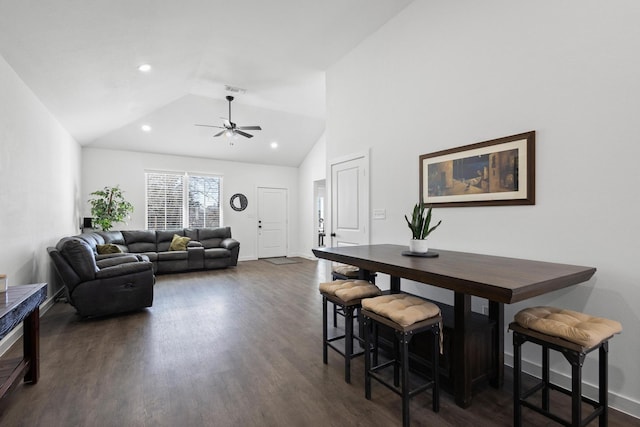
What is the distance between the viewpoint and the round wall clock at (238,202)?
816 cm

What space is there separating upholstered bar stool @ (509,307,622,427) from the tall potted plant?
273 inches

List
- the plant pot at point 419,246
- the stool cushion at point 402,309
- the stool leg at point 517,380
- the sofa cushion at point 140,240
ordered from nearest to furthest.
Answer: the stool leg at point 517,380, the stool cushion at point 402,309, the plant pot at point 419,246, the sofa cushion at point 140,240

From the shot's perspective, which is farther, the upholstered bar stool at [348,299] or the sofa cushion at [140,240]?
the sofa cushion at [140,240]

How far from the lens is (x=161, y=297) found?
4562 millimetres

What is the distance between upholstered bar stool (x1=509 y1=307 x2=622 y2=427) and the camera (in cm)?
140

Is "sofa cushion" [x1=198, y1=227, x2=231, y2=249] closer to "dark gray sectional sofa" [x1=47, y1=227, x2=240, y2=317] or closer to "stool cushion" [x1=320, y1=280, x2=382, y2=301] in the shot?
"dark gray sectional sofa" [x1=47, y1=227, x2=240, y2=317]

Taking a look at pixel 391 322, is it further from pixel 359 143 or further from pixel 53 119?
pixel 53 119

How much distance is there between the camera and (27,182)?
3.30 meters

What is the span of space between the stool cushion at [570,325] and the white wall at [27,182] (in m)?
4.14

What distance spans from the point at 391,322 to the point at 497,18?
8.58ft

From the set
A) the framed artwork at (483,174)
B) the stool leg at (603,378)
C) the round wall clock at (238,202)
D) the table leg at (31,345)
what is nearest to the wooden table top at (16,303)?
the table leg at (31,345)

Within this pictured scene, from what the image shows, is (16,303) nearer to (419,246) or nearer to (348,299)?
(348,299)

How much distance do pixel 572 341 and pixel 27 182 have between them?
492cm

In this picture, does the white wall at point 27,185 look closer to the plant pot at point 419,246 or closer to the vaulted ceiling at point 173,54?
the vaulted ceiling at point 173,54
